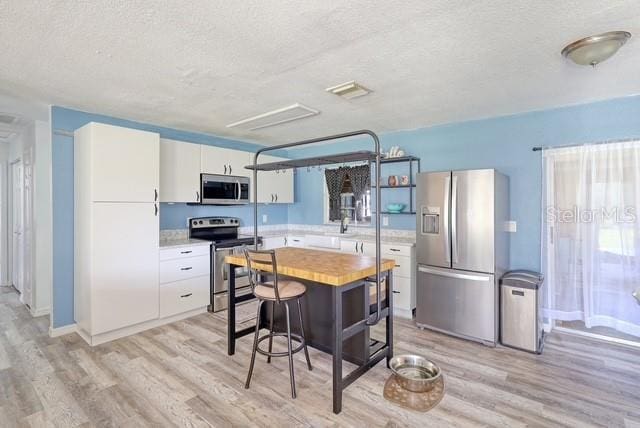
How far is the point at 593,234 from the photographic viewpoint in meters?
3.19

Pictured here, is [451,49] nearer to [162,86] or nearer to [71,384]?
[162,86]

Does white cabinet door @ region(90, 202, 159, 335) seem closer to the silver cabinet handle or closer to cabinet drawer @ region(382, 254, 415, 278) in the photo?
cabinet drawer @ region(382, 254, 415, 278)

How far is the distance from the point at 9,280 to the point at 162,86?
5.03 m

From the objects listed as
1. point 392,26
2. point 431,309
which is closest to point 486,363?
point 431,309

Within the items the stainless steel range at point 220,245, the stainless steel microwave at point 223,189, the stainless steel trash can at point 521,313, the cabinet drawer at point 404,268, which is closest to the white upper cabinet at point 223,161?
the stainless steel microwave at point 223,189

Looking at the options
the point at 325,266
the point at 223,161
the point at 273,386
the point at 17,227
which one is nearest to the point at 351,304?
the point at 325,266

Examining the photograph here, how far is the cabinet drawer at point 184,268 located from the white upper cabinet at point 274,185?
61.2 inches

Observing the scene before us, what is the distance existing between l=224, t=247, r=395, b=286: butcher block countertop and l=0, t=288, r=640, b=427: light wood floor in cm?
89

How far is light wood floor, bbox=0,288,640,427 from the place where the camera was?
2.08m

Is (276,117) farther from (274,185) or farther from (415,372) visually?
(415,372)

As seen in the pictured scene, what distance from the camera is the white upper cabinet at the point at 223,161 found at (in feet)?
14.4

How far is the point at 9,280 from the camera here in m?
5.30

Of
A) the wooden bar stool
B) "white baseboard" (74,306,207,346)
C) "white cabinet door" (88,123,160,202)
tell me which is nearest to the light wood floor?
"white baseboard" (74,306,207,346)

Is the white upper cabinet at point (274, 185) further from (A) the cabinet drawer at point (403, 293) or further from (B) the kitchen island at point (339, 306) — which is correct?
(A) the cabinet drawer at point (403, 293)
